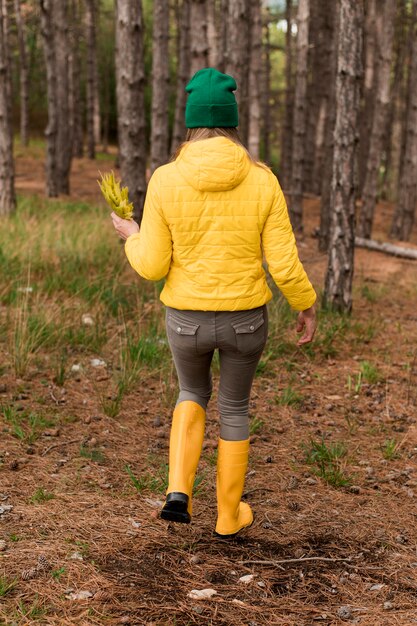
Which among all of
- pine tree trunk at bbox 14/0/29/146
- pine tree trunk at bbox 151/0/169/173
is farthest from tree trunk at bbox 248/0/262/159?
pine tree trunk at bbox 14/0/29/146

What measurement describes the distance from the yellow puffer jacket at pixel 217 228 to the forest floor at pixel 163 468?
1.30 m

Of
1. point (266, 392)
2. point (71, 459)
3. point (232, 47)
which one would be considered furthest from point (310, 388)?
point (232, 47)

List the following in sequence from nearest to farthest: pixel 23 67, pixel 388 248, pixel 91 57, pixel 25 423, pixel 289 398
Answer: pixel 25 423, pixel 289 398, pixel 388 248, pixel 91 57, pixel 23 67

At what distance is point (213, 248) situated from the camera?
354 cm

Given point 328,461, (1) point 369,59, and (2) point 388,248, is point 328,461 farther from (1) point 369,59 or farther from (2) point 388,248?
(1) point 369,59

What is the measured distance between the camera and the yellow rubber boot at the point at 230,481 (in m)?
3.81

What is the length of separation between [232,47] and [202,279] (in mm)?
7840

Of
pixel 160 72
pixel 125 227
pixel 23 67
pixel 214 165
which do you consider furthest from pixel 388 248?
pixel 23 67

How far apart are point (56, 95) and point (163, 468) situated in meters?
13.3

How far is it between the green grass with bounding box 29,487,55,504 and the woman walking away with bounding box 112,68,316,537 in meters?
0.87

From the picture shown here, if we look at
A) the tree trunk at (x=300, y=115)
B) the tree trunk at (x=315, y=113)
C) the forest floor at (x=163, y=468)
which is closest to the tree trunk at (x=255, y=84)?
the tree trunk at (x=300, y=115)

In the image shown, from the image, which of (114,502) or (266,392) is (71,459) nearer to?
(114,502)

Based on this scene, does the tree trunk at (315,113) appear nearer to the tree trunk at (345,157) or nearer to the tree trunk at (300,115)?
the tree trunk at (300,115)

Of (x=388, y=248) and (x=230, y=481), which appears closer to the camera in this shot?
(x=230, y=481)
